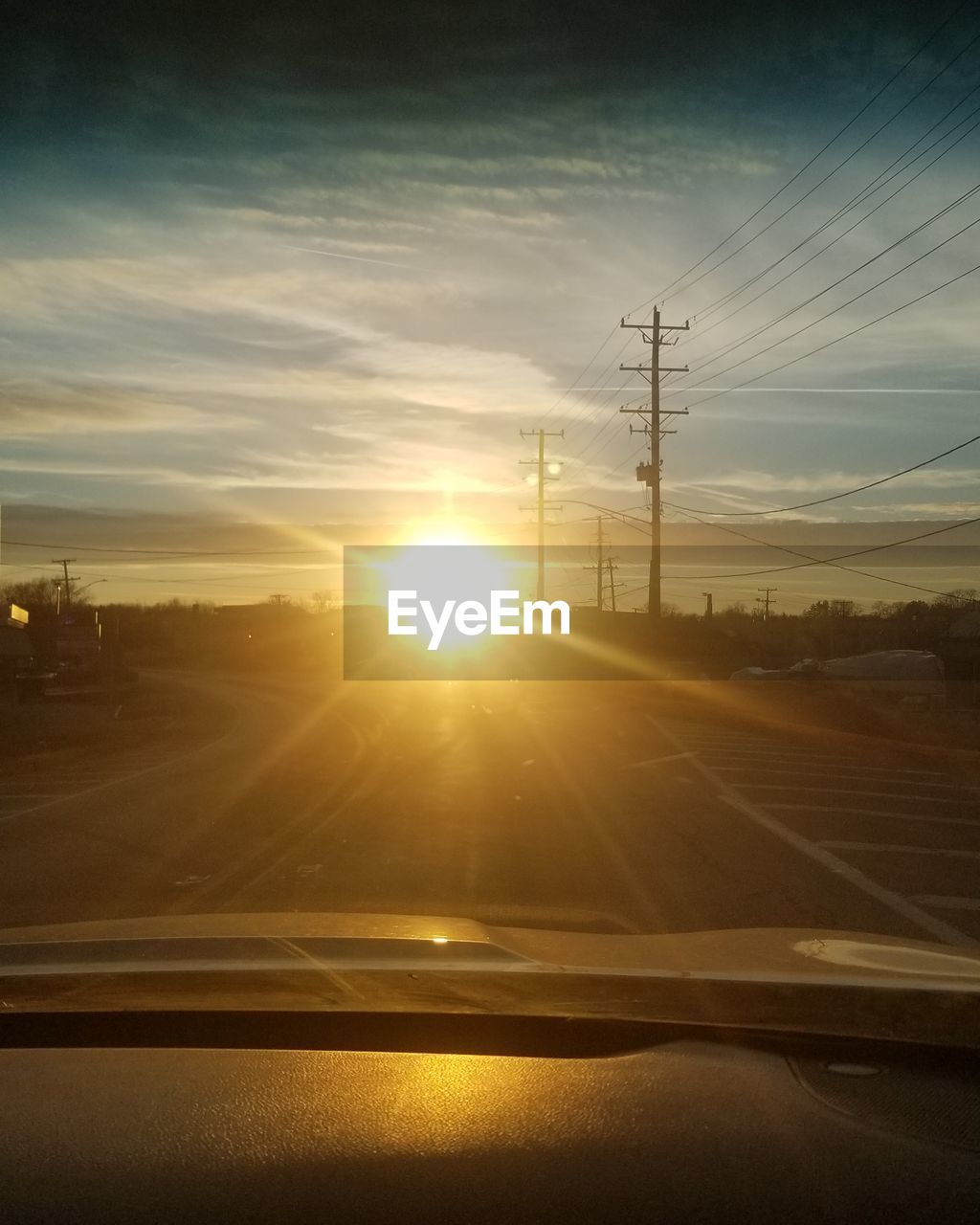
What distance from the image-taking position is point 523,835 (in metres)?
12.6

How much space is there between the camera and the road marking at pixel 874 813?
14.0 m

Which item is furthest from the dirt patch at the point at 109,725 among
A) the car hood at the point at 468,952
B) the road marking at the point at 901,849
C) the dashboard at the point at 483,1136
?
the dashboard at the point at 483,1136

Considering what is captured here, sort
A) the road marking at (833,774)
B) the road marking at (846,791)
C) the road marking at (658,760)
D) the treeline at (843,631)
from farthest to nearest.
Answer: the treeline at (843,631), the road marking at (658,760), the road marking at (833,774), the road marking at (846,791)

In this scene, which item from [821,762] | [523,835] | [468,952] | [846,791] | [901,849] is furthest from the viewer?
[821,762]

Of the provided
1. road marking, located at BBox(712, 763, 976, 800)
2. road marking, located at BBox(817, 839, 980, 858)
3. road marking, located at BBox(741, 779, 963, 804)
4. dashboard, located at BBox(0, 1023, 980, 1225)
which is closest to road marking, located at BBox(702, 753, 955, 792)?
road marking, located at BBox(712, 763, 976, 800)

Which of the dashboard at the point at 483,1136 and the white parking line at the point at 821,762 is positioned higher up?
the dashboard at the point at 483,1136

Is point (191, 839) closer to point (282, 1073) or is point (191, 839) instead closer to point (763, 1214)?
point (282, 1073)

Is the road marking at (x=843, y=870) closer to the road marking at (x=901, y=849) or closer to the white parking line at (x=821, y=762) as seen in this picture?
the road marking at (x=901, y=849)

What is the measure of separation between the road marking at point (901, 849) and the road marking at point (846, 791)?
4.07 metres

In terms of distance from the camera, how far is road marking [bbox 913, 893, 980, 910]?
30.0 feet

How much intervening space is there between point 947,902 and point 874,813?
5.45m

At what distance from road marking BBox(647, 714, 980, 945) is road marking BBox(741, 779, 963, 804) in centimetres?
51

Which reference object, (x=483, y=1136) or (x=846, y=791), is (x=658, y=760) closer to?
(x=846, y=791)

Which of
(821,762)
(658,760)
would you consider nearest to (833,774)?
(821,762)
